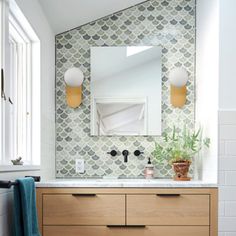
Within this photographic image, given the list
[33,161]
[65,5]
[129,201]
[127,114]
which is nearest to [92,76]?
[127,114]

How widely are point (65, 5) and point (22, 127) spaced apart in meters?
1.01

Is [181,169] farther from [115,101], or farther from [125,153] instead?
[115,101]

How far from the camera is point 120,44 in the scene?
3670 mm

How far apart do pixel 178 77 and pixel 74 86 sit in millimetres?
919

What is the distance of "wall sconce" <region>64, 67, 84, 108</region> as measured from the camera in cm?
350

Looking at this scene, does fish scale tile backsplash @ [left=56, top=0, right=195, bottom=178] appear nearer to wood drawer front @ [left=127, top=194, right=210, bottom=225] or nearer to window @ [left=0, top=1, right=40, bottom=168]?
window @ [left=0, top=1, right=40, bottom=168]

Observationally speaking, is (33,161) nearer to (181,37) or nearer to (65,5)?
(65,5)

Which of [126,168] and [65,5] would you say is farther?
[126,168]

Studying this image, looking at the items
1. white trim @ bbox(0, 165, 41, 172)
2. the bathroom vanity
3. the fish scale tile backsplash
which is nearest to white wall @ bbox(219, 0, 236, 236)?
the bathroom vanity

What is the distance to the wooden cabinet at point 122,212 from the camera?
2.81 metres

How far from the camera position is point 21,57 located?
3037 mm

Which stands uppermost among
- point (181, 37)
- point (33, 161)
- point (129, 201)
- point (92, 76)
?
point (181, 37)

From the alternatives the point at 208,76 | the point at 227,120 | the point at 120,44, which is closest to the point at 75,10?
the point at 120,44

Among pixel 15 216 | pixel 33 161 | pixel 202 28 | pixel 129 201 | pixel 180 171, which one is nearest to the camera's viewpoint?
pixel 15 216
